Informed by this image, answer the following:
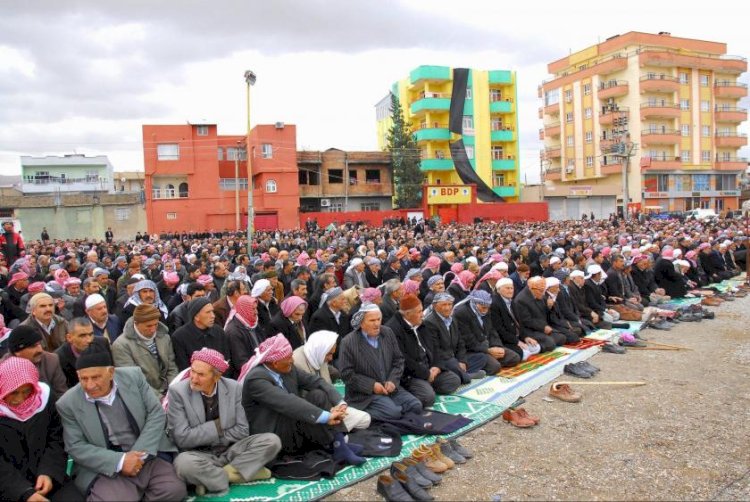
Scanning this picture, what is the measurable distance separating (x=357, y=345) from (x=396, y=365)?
1.72ft

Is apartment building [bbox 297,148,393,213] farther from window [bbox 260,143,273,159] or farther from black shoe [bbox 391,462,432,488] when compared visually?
black shoe [bbox 391,462,432,488]

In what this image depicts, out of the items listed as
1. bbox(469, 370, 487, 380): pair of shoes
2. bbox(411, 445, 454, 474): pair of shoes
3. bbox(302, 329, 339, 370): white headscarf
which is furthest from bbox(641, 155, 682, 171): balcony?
bbox(411, 445, 454, 474): pair of shoes

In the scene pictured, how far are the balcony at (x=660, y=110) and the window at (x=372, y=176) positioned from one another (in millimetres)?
22159

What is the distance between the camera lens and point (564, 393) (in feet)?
19.8

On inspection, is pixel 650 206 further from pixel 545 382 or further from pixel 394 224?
pixel 545 382

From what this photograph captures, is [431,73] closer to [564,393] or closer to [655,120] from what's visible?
[655,120]

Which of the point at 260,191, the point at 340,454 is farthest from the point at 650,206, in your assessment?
the point at 340,454

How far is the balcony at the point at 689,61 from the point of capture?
149 ft

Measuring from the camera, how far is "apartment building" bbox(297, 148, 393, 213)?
4053cm

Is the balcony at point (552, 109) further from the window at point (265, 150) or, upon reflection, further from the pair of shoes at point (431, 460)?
the pair of shoes at point (431, 460)

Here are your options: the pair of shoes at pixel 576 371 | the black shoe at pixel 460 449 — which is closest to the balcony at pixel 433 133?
the pair of shoes at pixel 576 371

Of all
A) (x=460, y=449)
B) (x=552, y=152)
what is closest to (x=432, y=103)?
(x=552, y=152)

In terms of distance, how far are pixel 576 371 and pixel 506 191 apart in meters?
42.5

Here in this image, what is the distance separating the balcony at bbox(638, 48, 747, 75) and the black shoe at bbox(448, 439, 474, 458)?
4822 cm
